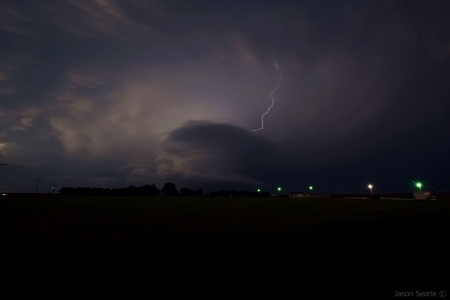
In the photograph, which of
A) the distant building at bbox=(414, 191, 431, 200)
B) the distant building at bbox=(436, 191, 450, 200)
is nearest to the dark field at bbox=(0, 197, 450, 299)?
the distant building at bbox=(436, 191, 450, 200)

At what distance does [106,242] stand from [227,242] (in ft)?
16.8

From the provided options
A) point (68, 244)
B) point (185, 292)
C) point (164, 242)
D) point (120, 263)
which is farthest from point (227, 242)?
point (68, 244)

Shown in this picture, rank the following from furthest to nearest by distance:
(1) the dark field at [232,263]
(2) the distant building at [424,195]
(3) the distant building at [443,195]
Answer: (2) the distant building at [424,195], (3) the distant building at [443,195], (1) the dark field at [232,263]

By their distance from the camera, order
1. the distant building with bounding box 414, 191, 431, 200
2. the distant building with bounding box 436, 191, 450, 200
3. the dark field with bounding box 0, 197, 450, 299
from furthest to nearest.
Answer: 1. the distant building with bounding box 414, 191, 431, 200
2. the distant building with bounding box 436, 191, 450, 200
3. the dark field with bounding box 0, 197, 450, 299

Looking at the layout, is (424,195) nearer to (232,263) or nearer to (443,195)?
(443,195)

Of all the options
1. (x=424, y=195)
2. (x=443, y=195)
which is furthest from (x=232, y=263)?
(x=424, y=195)

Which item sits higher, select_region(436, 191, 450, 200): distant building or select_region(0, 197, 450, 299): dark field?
select_region(436, 191, 450, 200): distant building

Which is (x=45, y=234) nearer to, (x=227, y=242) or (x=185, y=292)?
(x=227, y=242)

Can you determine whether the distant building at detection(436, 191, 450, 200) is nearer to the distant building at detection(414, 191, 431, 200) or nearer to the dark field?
the distant building at detection(414, 191, 431, 200)

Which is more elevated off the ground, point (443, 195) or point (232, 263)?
point (443, 195)

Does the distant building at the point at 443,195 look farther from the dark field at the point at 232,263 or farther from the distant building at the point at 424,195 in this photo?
the dark field at the point at 232,263

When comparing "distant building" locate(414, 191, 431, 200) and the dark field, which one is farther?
"distant building" locate(414, 191, 431, 200)

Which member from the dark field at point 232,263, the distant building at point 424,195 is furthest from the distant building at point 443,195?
the dark field at point 232,263

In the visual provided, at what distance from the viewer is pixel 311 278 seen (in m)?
6.05
